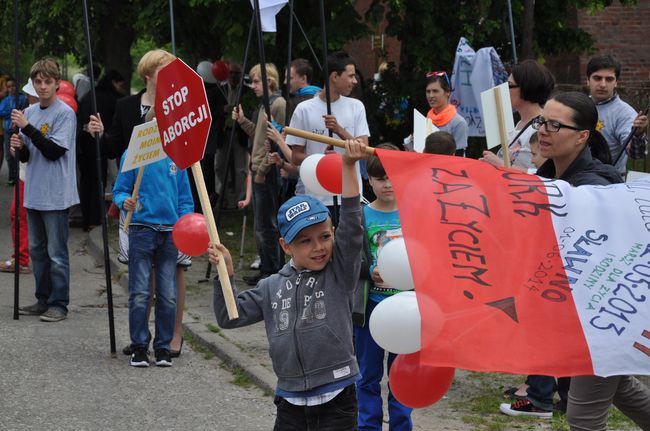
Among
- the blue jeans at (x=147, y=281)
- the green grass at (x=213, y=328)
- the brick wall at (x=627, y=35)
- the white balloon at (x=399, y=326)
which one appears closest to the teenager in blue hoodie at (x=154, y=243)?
the blue jeans at (x=147, y=281)

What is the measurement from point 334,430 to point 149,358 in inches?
145

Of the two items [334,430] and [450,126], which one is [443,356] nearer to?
[334,430]

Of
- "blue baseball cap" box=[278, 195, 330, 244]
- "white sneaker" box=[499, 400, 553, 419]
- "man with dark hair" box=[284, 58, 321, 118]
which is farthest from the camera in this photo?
"man with dark hair" box=[284, 58, 321, 118]

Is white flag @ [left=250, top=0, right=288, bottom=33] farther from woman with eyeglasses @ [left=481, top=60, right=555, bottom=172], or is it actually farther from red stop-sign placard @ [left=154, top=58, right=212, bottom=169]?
red stop-sign placard @ [left=154, top=58, right=212, bottom=169]

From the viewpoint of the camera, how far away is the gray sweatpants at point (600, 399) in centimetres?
448

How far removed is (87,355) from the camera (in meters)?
8.12

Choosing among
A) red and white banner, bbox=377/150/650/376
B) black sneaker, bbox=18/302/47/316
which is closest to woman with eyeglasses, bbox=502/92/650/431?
red and white banner, bbox=377/150/650/376

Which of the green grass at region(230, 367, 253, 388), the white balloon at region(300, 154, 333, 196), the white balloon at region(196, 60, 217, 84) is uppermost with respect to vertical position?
the white balloon at region(300, 154, 333, 196)

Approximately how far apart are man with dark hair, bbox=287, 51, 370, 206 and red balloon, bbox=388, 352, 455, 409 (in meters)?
4.26

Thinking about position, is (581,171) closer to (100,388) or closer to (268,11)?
(100,388)

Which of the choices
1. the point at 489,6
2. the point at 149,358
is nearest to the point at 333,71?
the point at 149,358

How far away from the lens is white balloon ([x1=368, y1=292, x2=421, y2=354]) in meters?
4.18

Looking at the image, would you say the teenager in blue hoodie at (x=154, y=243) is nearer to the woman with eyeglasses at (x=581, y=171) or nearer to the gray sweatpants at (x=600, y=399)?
the woman with eyeglasses at (x=581, y=171)

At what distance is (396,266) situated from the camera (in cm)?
442
